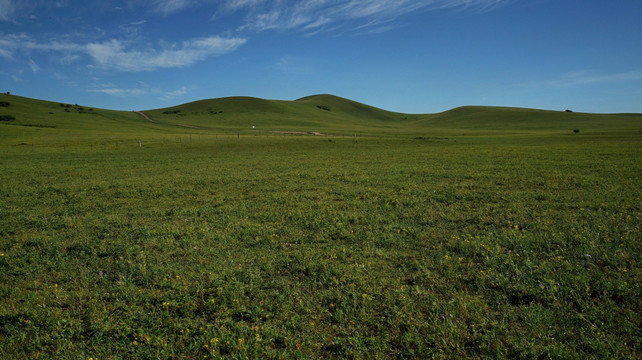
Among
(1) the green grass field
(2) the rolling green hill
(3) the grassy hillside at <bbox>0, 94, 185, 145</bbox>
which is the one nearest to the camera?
(1) the green grass field

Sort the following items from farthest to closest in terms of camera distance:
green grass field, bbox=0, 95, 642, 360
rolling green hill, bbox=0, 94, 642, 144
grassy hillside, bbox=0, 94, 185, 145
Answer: rolling green hill, bbox=0, 94, 642, 144 → grassy hillside, bbox=0, 94, 185, 145 → green grass field, bbox=0, 95, 642, 360

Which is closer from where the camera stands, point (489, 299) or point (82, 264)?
point (489, 299)

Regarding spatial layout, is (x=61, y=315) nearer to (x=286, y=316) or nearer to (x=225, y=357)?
(x=225, y=357)

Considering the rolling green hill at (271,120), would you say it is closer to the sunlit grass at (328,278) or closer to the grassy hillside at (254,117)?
the grassy hillside at (254,117)

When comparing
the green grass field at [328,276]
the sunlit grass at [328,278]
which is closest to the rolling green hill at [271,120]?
the green grass field at [328,276]

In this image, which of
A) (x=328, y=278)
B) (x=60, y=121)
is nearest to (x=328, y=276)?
(x=328, y=278)

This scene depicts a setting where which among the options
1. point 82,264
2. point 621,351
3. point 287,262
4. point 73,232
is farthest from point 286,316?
point 73,232

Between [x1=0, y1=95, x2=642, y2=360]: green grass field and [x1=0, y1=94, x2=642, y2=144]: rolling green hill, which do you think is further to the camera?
[x1=0, y1=94, x2=642, y2=144]: rolling green hill

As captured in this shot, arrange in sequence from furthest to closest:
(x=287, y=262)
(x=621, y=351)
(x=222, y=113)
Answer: (x=222, y=113) → (x=287, y=262) → (x=621, y=351)

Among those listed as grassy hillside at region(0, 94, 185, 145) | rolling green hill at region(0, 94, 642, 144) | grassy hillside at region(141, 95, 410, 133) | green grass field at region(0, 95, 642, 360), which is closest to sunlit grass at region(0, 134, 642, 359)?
green grass field at region(0, 95, 642, 360)

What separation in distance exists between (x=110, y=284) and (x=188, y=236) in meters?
3.18

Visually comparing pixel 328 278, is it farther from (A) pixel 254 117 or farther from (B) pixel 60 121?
(A) pixel 254 117

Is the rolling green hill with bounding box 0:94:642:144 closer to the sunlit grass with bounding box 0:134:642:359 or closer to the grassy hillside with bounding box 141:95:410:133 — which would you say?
the grassy hillside with bounding box 141:95:410:133

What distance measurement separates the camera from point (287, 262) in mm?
8297
